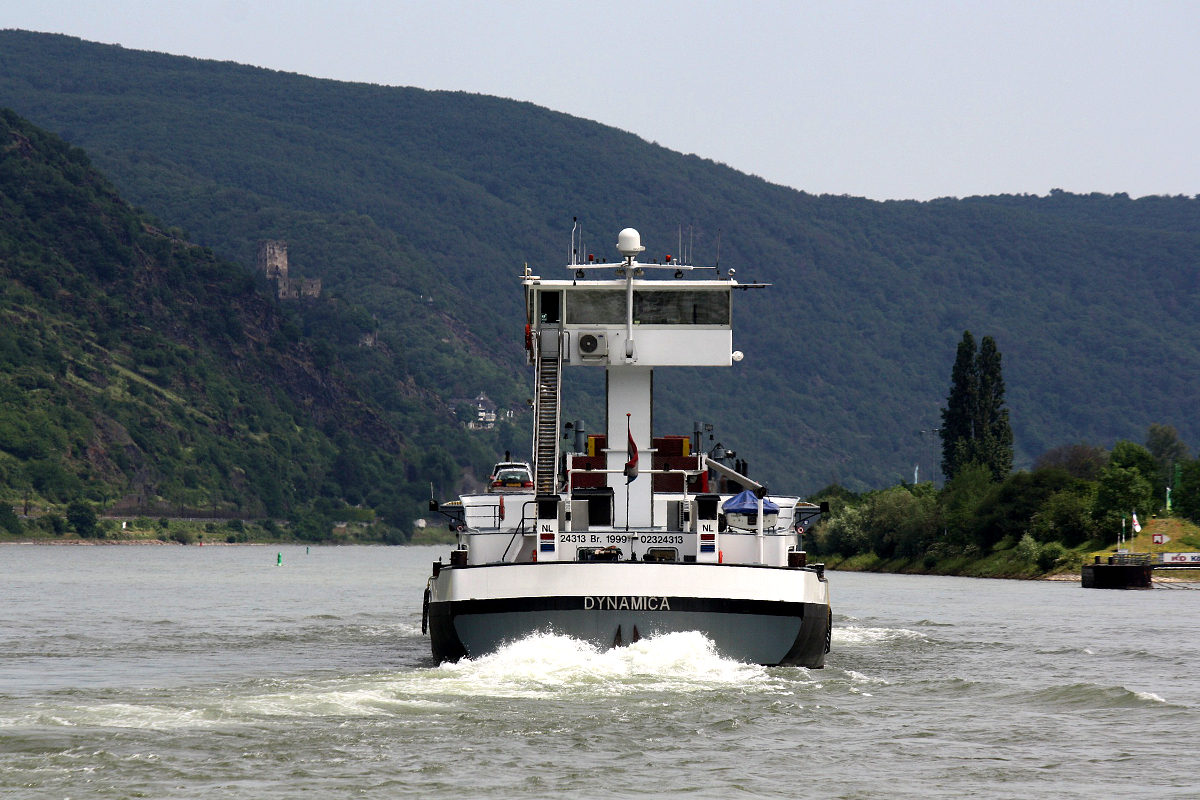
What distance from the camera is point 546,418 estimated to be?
113ft

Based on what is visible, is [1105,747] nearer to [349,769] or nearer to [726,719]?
[726,719]

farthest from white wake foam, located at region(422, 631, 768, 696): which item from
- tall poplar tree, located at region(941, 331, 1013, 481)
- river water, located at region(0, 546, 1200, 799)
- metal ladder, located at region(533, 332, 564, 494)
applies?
tall poplar tree, located at region(941, 331, 1013, 481)

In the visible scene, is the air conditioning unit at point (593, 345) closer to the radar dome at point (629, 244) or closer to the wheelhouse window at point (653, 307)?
the wheelhouse window at point (653, 307)

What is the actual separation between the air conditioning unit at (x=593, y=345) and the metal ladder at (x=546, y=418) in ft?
1.51

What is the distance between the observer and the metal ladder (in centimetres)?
3409

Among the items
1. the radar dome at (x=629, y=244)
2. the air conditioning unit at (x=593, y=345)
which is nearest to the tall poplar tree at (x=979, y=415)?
the radar dome at (x=629, y=244)

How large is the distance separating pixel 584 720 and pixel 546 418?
1050 centimetres

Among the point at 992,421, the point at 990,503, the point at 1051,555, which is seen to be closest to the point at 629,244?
the point at 1051,555

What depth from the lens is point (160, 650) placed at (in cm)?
4203

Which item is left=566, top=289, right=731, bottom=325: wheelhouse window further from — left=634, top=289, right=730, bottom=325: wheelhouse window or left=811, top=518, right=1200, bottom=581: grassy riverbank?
left=811, top=518, right=1200, bottom=581: grassy riverbank

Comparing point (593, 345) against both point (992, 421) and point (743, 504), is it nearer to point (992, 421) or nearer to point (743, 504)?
point (743, 504)

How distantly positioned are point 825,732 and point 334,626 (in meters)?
33.9

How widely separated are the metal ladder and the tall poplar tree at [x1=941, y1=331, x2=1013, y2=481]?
122649 mm

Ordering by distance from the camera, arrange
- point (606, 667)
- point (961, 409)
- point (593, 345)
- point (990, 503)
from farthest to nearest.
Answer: point (961, 409) < point (990, 503) < point (593, 345) < point (606, 667)
